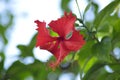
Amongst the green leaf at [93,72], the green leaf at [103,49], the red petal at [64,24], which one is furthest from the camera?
the green leaf at [93,72]

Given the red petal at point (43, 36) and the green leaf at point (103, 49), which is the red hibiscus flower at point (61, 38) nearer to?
the red petal at point (43, 36)

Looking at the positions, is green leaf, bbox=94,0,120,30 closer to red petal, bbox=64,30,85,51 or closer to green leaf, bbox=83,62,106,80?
green leaf, bbox=83,62,106,80

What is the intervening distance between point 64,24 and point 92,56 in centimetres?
33

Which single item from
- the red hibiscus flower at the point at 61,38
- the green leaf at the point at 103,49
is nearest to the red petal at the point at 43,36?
the red hibiscus flower at the point at 61,38

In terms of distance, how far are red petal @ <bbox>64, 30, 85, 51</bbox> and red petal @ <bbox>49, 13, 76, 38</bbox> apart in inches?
1.0

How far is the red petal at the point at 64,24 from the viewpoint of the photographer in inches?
50.9

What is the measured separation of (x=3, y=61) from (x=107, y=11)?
65cm

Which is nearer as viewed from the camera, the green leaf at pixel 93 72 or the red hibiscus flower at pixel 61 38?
the red hibiscus flower at pixel 61 38

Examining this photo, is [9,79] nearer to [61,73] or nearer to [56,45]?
[61,73]

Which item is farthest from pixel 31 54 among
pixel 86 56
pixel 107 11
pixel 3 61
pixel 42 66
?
pixel 107 11

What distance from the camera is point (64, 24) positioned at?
1317 millimetres

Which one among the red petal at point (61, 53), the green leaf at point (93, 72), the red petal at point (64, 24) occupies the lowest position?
the red petal at point (61, 53)

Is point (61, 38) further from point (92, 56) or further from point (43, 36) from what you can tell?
point (92, 56)

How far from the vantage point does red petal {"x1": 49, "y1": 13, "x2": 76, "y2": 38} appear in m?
1.29
